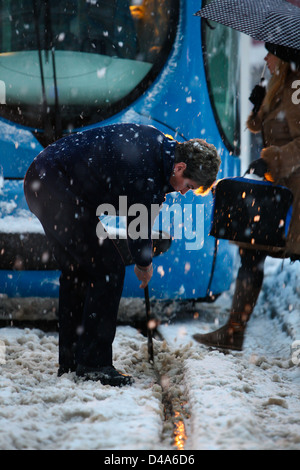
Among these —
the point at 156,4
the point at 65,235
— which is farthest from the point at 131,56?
the point at 65,235

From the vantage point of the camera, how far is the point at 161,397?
103 inches

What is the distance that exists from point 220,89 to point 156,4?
812 mm

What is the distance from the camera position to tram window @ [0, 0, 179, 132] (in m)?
3.73

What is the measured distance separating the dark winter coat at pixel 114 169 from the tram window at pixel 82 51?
119 centimetres

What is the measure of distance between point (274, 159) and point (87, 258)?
4.85 feet

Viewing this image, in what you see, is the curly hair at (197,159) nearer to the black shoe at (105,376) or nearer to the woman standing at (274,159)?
the woman standing at (274,159)

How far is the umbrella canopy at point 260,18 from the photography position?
3.40m

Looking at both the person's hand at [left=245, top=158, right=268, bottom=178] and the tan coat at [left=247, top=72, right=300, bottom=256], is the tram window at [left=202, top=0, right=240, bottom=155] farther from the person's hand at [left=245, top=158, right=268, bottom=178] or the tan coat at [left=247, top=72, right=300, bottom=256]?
the person's hand at [left=245, top=158, right=268, bottom=178]

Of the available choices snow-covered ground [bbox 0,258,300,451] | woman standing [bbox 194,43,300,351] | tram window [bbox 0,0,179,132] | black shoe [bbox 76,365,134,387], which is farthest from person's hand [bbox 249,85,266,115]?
black shoe [bbox 76,365,134,387]

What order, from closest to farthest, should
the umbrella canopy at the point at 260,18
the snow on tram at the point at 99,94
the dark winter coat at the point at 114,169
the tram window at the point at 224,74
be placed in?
1. the dark winter coat at the point at 114,169
2. the umbrella canopy at the point at 260,18
3. the snow on tram at the point at 99,94
4. the tram window at the point at 224,74

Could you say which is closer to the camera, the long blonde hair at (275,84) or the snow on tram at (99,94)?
the long blonde hair at (275,84)

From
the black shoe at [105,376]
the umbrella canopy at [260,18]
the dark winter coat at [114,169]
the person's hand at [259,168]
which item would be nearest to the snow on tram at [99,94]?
the umbrella canopy at [260,18]

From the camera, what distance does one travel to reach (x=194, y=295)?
4117 mm

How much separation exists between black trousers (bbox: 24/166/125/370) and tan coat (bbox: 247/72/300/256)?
1320mm
